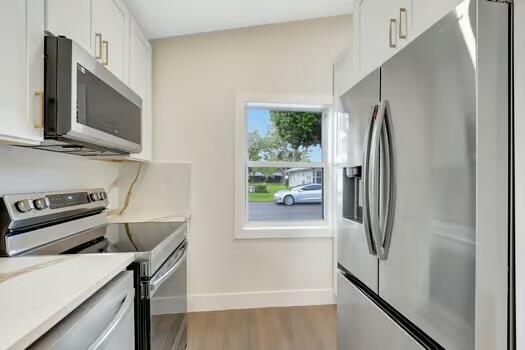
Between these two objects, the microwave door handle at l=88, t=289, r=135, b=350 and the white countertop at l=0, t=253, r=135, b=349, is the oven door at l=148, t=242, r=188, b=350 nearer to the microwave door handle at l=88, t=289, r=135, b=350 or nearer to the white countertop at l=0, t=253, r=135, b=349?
the microwave door handle at l=88, t=289, r=135, b=350

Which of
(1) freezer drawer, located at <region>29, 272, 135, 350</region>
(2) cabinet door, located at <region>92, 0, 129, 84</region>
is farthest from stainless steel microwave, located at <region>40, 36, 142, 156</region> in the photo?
(1) freezer drawer, located at <region>29, 272, 135, 350</region>

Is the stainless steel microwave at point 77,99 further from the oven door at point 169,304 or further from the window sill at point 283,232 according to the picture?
the window sill at point 283,232

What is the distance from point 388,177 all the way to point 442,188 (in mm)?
256

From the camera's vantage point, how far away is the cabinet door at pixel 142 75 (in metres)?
2.08

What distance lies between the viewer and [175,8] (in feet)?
7.04

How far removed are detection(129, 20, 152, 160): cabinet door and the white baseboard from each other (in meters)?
1.36

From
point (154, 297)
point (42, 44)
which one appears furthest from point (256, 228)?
point (42, 44)

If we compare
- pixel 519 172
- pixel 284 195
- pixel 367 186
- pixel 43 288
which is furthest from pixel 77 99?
pixel 284 195

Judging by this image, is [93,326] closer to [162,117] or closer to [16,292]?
[16,292]

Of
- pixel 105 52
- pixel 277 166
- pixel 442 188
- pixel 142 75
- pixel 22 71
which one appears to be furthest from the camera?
pixel 277 166

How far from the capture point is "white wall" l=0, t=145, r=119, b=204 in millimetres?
1408

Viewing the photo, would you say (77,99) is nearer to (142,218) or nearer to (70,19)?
(70,19)

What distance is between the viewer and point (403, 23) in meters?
1.29

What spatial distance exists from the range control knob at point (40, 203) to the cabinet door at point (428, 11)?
1.78 metres
